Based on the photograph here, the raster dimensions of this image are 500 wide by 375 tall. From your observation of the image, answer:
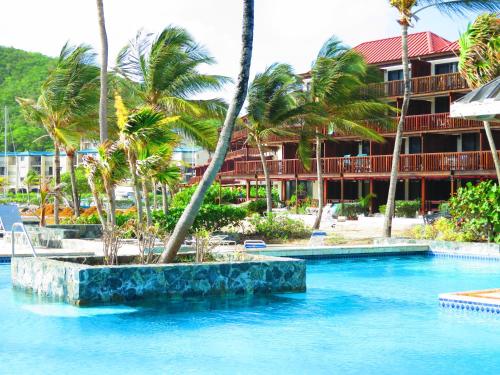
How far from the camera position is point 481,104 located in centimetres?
1051

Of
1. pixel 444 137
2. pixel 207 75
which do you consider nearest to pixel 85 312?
pixel 207 75

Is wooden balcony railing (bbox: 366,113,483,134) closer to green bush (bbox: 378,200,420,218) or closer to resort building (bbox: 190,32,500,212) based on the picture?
resort building (bbox: 190,32,500,212)

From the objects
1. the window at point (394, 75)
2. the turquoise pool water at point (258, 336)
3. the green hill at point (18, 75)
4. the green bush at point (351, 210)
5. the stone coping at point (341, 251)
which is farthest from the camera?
the green hill at point (18, 75)

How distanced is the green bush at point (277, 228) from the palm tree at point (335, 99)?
4120 mm

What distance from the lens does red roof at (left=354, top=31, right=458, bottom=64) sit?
44.1 meters

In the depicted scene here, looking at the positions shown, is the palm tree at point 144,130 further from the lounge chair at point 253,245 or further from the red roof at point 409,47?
the red roof at point 409,47

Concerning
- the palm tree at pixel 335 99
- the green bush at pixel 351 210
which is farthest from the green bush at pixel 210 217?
the green bush at pixel 351 210

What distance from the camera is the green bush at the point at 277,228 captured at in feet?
80.3

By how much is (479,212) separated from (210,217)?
7.64 metres

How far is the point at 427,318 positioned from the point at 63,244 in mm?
11349

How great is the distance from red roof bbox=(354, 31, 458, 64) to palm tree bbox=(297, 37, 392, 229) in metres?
11.6

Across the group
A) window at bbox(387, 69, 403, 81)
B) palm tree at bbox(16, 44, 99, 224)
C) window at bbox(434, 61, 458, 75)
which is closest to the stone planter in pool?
palm tree at bbox(16, 44, 99, 224)

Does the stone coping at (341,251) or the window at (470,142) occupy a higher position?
the window at (470,142)

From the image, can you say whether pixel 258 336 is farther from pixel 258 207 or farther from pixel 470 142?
pixel 470 142
